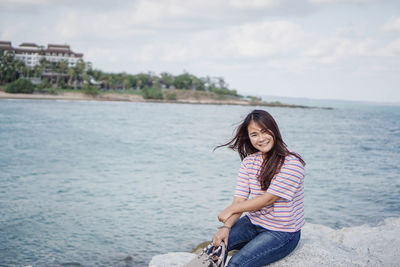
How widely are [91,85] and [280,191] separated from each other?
107 meters

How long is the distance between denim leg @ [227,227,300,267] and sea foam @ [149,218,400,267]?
0.24m

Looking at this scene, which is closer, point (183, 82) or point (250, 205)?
point (250, 205)

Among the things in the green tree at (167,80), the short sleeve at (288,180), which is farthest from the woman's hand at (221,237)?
the green tree at (167,80)

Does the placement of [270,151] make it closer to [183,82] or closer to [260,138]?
[260,138]

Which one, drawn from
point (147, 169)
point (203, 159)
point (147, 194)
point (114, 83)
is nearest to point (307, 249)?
point (147, 194)

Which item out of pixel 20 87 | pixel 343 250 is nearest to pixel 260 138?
pixel 343 250

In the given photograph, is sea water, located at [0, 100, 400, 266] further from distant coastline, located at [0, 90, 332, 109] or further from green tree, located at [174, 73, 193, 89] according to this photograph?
green tree, located at [174, 73, 193, 89]

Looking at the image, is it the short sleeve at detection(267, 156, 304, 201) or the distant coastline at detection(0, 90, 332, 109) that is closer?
the short sleeve at detection(267, 156, 304, 201)

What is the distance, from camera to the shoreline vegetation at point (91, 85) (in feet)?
292

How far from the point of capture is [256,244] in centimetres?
316

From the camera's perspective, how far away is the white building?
120m

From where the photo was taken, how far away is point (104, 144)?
847 inches

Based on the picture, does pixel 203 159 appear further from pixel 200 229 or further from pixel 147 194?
pixel 200 229

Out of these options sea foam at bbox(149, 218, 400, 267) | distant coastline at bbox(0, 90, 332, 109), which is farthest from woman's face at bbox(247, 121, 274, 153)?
distant coastline at bbox(0, 90, 332, 109)
